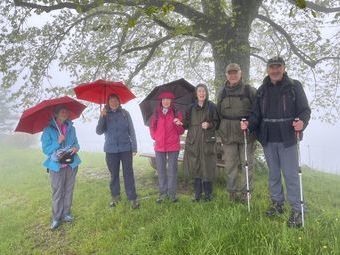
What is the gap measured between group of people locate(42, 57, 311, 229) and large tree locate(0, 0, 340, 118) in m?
2.08

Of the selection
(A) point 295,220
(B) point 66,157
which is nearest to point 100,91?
(B) point 66,157

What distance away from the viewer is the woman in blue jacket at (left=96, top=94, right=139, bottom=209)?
806 cm

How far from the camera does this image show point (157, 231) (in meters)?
6.04

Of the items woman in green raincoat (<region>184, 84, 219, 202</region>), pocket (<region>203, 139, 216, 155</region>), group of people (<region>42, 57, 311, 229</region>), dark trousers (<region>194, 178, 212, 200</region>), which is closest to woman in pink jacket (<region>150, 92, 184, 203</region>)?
group of people (<region>42, 57, 311, 229</region>)

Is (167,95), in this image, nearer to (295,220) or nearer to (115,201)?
(115,201)

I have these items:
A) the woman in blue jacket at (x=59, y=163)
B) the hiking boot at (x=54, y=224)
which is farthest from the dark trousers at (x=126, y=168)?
the hiking boot at (x=54, y=224)

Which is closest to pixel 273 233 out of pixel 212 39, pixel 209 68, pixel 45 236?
pixel 45 236

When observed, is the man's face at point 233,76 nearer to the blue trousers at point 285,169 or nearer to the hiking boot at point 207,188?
the blue trousers at point 285,169

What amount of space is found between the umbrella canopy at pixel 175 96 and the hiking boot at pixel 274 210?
118 inches

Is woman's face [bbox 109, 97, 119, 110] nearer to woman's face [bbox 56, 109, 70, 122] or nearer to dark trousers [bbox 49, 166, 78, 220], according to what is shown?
woman's face [bbox 56, 109, 70, 122]

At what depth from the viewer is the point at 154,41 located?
1277 centimetres

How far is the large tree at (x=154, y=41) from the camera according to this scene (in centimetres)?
1033

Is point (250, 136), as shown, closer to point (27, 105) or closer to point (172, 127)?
point (172, 127)

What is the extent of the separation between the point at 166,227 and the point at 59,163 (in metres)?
2.89
